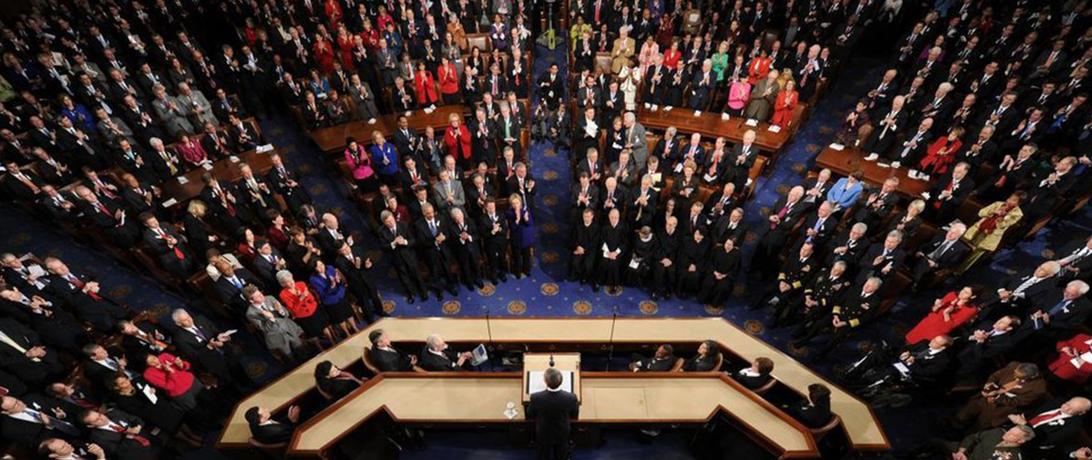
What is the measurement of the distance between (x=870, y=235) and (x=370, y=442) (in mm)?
6934

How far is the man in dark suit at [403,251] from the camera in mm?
6426

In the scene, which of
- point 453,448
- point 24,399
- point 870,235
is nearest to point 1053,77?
point 870,235

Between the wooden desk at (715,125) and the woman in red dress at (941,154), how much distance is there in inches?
76.7

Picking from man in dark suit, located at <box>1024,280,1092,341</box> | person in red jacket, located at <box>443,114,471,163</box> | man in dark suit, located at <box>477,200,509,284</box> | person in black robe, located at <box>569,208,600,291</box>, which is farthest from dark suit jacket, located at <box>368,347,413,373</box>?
man in dark suit, located at <box>1024,280,1092,341</box>

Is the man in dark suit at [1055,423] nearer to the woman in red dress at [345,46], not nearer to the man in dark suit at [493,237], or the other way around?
the man in dark suit at [493,237]

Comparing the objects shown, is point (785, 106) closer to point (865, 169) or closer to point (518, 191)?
point (865, 169)

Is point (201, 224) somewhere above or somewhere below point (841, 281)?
above

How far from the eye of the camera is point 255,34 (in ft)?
34.7

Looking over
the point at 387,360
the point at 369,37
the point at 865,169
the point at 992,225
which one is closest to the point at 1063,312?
the point at 992,225

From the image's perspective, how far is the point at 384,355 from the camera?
5148 millimetres

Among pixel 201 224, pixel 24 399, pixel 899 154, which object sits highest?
pixel 899 154

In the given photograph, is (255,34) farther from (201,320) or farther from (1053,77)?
(1053,77)

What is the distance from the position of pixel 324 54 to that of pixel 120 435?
802cm

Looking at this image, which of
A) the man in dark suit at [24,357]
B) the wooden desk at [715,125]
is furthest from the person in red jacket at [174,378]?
the wooden desk at [715,125]
